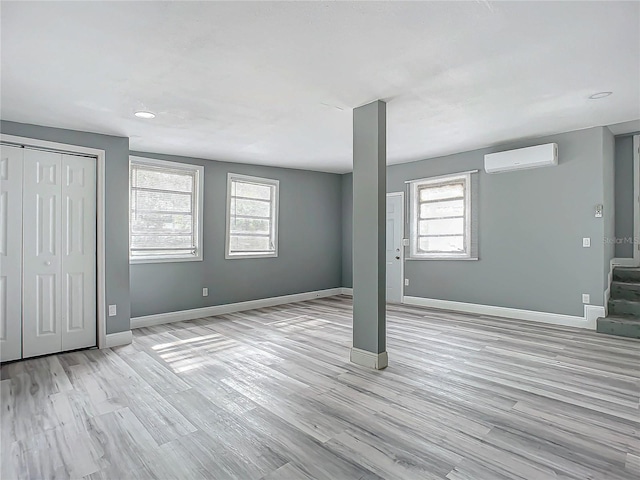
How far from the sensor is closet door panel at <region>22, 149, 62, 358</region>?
12.7 feet

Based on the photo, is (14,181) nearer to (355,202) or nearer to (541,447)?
(355,202)

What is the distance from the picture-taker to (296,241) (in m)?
7.20

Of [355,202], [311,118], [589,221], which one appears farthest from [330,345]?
[589,221]

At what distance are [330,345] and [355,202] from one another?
5.59 feet

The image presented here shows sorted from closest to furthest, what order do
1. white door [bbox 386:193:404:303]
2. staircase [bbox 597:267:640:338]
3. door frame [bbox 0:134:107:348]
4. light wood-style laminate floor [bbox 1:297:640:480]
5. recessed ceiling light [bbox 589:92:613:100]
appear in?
light wood-style laminate floor [bbox 1:297:640:480] → recessed ceiling light [bbox 589:92:613:100] → door frame [bbox 0:134:107:348] → staircase [bbox 597:267:640:338] → white door [bbox 386:193:404:303]

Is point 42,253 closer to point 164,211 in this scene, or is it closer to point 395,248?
point 164,211

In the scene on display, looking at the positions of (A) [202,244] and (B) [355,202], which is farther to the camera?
(A) [202,244]

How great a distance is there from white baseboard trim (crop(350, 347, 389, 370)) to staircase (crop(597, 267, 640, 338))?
10.2ft

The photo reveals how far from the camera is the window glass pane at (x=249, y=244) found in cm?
636

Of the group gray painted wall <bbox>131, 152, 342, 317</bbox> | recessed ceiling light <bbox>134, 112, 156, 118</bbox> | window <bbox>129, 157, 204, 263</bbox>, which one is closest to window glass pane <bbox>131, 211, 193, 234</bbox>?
window <bbox>129, 157, 204, 263</bbox>

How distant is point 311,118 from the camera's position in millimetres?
4020

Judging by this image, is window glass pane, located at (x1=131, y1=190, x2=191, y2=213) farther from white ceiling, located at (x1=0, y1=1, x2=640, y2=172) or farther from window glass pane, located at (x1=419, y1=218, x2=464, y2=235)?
window glass pane, located at (x1=419, y1=218, x2=464, y2=235)

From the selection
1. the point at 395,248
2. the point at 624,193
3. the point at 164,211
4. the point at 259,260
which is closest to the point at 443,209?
the point at 395,248

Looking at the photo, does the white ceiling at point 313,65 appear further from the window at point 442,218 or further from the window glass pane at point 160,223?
the window at point 442,218
